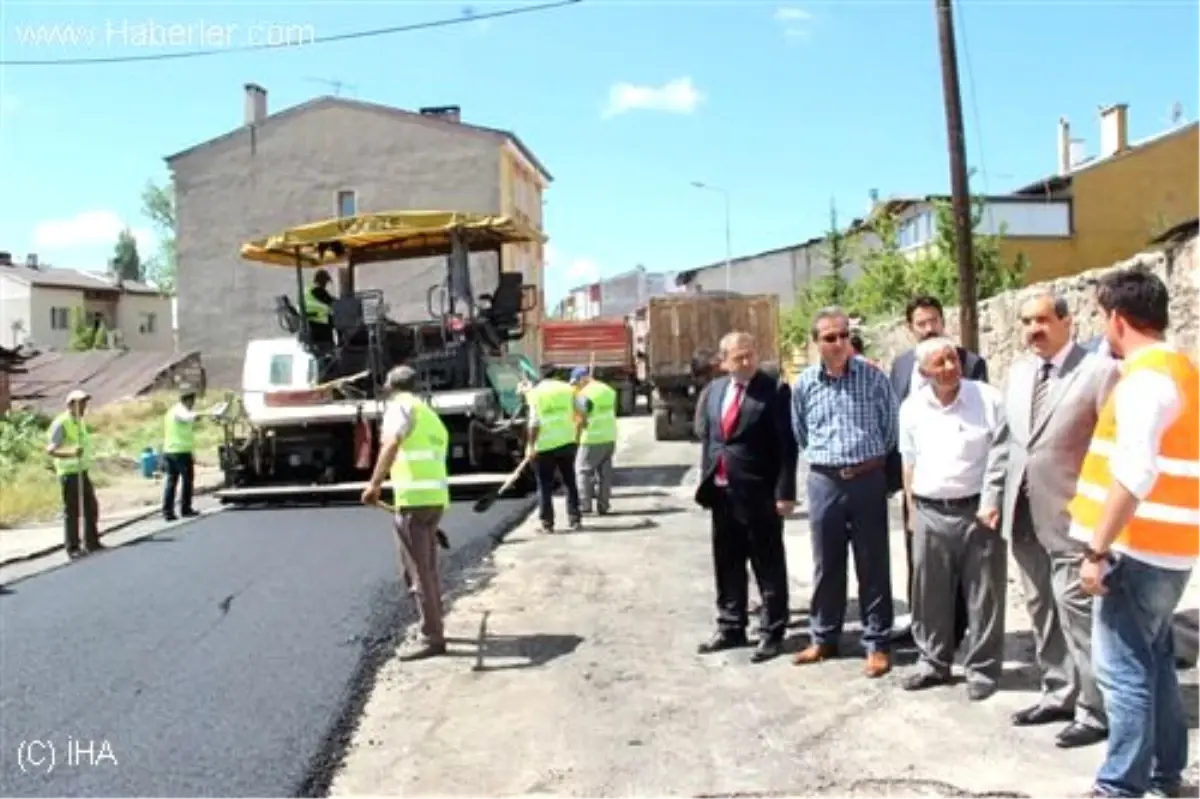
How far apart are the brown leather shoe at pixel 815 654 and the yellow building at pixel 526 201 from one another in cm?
2524

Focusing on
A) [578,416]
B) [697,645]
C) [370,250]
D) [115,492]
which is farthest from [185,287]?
[697,645]

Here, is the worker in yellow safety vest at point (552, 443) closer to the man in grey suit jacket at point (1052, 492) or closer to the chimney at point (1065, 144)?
the man in grey suit jacket at point (1052, 492)

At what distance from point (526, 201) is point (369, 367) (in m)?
29.0

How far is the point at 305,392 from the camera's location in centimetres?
1309

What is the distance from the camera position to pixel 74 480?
1077 centimetres

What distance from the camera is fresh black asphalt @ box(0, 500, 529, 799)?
185 inches

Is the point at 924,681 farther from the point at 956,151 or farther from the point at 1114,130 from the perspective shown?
the point at 1114,130

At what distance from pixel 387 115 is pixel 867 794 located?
34.5 m

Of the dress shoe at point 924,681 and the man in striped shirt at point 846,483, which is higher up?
the man in striped shirt at point 846,483

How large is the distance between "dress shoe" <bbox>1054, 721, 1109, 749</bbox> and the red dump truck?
26991 millimetres

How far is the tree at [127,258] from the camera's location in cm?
8631

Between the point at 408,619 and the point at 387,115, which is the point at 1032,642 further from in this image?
the point at 387,115

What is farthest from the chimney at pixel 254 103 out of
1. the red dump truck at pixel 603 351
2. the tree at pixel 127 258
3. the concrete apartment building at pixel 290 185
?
the tree at pixel 127 258

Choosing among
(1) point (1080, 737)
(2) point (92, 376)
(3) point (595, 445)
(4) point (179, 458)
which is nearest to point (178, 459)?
(4) point (179, 458)
